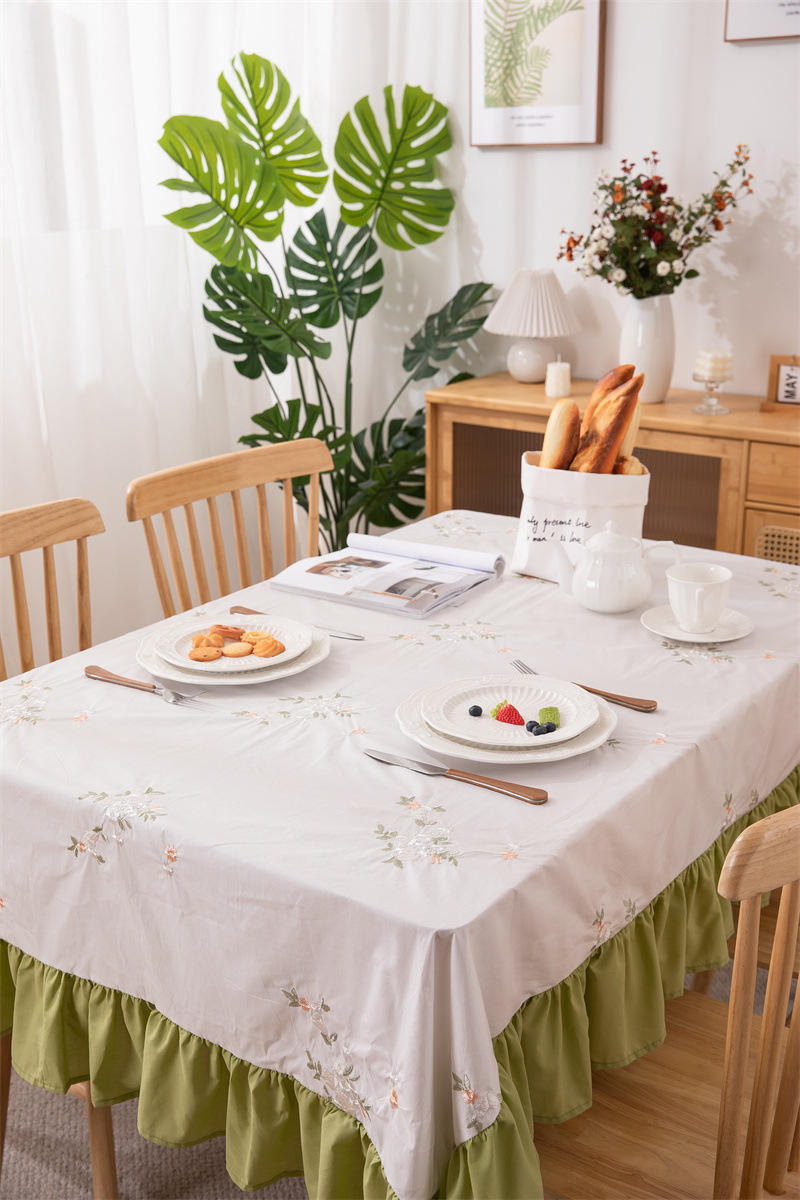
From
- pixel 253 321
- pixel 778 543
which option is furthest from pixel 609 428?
pixel 253 321

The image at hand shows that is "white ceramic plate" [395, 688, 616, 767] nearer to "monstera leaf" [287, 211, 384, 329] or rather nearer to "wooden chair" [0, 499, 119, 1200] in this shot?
"wooden chair" [0, 499, 119, 1200]

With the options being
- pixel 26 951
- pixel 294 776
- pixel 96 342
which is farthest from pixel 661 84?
pixel 26 951

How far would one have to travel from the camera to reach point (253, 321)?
3.14m

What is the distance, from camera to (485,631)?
158 cm

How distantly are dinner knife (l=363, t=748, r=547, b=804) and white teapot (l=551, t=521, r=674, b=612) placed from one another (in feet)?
1.67

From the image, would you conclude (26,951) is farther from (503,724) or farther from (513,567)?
(513,567)

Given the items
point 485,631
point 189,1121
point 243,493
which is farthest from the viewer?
point 243,493

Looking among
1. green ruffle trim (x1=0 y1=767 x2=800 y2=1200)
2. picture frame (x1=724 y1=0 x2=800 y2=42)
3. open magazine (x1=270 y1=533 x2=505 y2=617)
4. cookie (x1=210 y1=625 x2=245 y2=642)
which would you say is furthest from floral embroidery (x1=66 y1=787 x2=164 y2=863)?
picture frame (x1=724 y1=0 x2=800 y2=42)

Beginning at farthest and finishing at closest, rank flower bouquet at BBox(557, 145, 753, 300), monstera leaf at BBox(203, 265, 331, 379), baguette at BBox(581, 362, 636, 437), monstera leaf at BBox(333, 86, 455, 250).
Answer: monstera leaf at BBox(333, 86, 455, 250)
monstera leaf at BBox(203, 265, 331, 379)
flower bouquet at BBox(557, 145, 753, 300)
baguette at BBox(581, 362, 636, 437)

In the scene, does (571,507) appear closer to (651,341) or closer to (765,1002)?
(765,1002)

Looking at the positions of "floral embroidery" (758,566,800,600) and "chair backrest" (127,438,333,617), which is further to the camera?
"chair backrest" (127,438,333,617)

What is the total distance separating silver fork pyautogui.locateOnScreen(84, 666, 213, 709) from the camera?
137cm

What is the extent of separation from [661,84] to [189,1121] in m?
2.88

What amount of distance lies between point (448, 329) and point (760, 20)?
3.83ft
